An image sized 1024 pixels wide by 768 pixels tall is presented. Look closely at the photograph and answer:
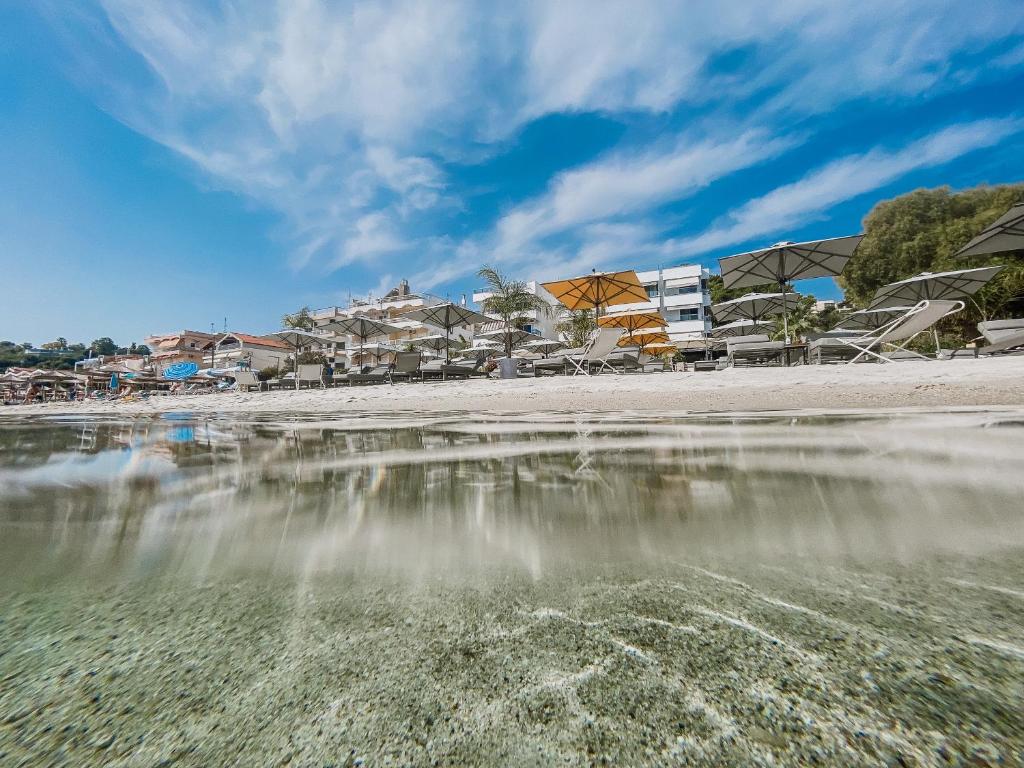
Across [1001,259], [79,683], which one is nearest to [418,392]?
[79,683]

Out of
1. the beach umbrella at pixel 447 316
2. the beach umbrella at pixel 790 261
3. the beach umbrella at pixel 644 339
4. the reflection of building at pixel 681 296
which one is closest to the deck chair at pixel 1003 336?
the beach umbrella at pixel 790 261

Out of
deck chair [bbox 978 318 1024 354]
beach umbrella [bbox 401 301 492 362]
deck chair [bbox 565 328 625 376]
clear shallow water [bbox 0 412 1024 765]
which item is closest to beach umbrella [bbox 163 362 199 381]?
beach umbrella [bbox 401 301 492 362]

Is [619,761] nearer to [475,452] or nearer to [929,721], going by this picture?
[929,721]

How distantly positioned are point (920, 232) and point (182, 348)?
60905 millimetres

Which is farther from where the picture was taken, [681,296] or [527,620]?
[681,296]

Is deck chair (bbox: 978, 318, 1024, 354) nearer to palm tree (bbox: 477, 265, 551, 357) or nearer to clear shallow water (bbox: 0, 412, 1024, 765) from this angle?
clear shallow water (bbox: 0, 412, 1024, 765)

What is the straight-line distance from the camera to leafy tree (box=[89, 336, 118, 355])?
85.4 meters

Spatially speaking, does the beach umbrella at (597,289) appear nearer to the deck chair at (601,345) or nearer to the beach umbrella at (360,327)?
the deck chair at (601,345)

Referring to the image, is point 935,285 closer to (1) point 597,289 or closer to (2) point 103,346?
(1) point 597,289

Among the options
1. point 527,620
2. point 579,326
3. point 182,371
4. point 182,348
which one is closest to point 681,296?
point 579,326

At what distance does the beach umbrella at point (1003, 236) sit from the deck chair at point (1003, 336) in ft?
4.67

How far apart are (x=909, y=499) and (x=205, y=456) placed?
10.6 ft

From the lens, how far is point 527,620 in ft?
2.27

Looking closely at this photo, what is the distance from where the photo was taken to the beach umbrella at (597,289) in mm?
11344
